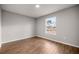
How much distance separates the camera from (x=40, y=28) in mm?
6098

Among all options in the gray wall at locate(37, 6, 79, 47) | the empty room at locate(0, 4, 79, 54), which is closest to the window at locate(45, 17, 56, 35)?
the empty room at locate(0, 4, 79, 54)

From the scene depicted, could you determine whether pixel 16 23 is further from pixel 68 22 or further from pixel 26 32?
pixel 68 22

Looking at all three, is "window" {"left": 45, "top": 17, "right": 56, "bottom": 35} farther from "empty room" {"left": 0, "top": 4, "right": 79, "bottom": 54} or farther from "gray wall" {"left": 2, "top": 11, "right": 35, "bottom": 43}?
"gray wall" {"left": 2, "top": 11, "right": 35, "bottom": 43}

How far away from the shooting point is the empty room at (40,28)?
303cm

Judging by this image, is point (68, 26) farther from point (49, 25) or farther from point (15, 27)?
point (15, 27)

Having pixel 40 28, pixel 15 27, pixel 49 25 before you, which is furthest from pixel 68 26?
pixel 15 27

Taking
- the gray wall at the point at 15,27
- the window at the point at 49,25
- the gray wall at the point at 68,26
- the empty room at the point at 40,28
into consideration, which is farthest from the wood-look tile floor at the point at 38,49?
the window at the point at 49,25

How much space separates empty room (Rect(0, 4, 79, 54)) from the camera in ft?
9.93

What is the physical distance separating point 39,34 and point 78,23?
3.71 metres

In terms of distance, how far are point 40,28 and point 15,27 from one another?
219 cm

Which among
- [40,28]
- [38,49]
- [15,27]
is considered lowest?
[38,49]

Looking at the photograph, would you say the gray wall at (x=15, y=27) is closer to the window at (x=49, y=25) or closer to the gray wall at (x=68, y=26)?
the window at (x=49, y=25)
